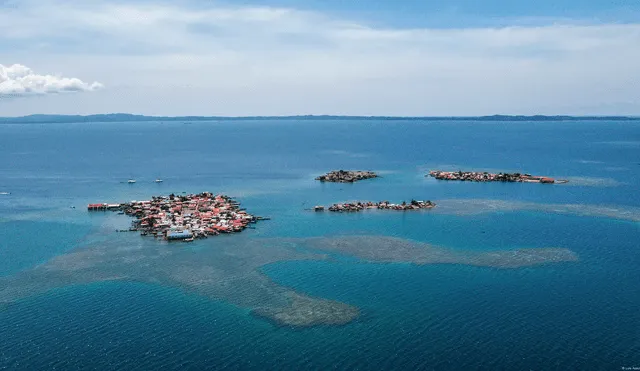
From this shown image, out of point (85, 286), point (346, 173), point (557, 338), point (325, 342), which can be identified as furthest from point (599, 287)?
point (346, 173)

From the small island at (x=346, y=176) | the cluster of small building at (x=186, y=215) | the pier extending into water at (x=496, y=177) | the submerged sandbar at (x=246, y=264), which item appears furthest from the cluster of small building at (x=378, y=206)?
the pier extending into water at (x=496, y=177)

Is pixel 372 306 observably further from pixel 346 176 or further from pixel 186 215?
pixel 346 176

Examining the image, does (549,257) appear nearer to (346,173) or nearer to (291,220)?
(291,220)

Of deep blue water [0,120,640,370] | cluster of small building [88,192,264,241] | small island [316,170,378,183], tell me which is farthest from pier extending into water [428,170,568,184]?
cluster of small building [88,192,264,241]

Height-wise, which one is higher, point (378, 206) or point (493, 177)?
point (493, 177)

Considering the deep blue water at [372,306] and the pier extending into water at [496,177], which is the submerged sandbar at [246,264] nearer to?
the deep blue water at [372,306]

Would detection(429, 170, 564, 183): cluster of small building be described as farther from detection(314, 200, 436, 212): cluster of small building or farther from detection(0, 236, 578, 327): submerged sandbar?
detection(0, 236, 578, 327): submerged sandbar

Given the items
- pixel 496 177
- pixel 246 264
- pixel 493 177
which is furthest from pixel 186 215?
pixel 496 177
